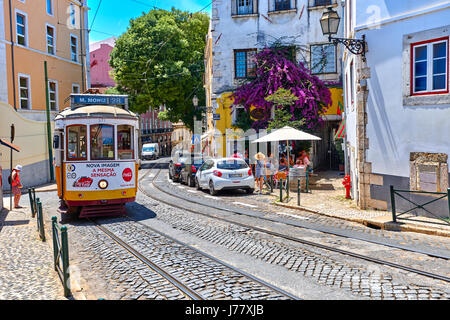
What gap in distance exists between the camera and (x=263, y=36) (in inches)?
944

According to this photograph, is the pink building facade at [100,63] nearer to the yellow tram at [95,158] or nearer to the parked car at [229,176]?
the parked car at [229,176]

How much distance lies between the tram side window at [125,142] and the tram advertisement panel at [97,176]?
0.85 feet

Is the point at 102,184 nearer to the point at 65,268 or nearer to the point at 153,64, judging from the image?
the point at 65,268

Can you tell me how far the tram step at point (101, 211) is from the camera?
11.8 metres

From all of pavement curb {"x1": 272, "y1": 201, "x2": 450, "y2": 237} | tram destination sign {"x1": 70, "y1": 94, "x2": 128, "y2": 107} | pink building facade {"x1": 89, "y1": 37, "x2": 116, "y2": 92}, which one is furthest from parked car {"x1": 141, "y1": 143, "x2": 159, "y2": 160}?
pavement curb {"x1": 272, "y1": 201, "x2": 450, "y2": 237}

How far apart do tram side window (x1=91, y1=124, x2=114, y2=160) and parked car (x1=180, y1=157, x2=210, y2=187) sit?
8613 millimetres

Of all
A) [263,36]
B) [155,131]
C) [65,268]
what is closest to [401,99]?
[65,268]

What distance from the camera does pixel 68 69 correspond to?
96.3 ft

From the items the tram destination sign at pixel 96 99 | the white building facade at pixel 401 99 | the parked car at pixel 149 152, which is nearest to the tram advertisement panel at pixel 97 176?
the tram destination sign at pixel 96 99

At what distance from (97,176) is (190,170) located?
29.4 ft

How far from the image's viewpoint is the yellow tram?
11.6 meters

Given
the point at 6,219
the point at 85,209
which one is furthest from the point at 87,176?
the point at 6,219

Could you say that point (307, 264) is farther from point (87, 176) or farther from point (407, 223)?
point (87, 176)

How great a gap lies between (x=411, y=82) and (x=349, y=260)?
227 inches
